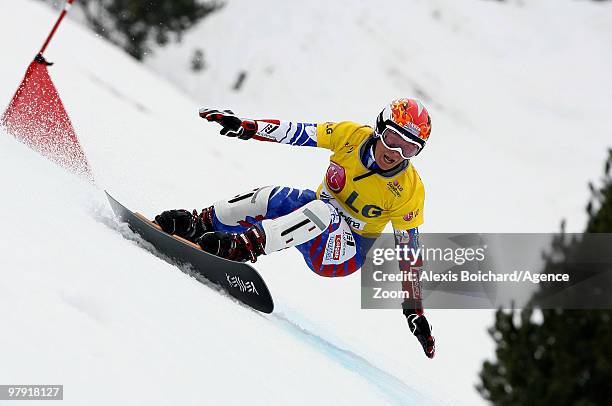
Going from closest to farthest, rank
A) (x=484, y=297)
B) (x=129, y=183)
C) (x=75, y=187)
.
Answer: (x=75, y=187), (x=129, y=183), (x=484, y=297)

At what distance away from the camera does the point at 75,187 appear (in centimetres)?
579

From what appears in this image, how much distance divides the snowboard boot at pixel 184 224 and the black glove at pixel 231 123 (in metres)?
0.65

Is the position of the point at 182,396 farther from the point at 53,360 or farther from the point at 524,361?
the point at 524,361

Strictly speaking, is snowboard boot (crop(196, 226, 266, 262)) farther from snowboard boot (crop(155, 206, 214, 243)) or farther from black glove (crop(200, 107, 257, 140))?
black glove (crop(200, 107, 257, 140))

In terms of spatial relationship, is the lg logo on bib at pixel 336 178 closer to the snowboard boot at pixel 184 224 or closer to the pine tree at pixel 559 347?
the snowboard boot at pixel 184 224

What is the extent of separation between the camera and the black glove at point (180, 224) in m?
5.53

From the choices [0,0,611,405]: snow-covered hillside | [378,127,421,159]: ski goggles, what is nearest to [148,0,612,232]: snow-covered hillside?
[0,0,611,405]: snow-covered hillside

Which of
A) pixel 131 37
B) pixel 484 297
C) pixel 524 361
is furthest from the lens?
pixel 131 37

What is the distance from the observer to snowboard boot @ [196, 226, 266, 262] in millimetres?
5309

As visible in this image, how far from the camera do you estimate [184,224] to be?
5.64 metres

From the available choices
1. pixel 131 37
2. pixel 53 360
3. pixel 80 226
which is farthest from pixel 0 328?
pixel 131 37

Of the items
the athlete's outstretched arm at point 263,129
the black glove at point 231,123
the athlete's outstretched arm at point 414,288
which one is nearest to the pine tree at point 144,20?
the athlete's outstretched arm at point 263,129

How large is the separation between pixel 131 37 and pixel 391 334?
79.1 feet

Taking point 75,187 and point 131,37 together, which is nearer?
point 75,187
